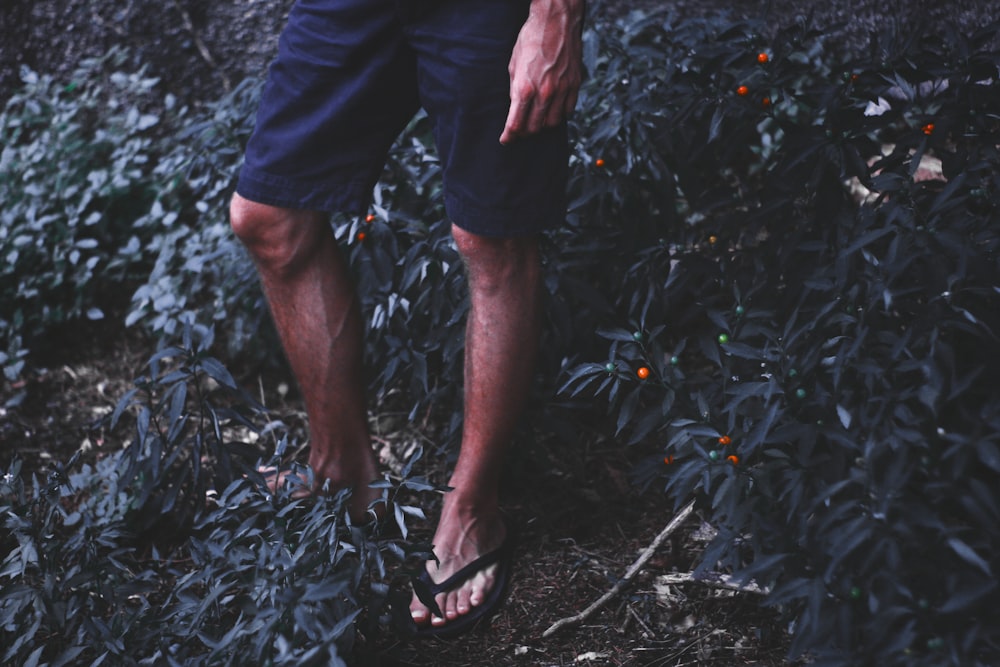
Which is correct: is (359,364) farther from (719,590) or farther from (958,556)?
(958,556)

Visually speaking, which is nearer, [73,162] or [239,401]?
[239,401]

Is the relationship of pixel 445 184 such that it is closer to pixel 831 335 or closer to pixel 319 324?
pixel 319 324

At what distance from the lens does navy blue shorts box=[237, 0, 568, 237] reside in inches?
64.9

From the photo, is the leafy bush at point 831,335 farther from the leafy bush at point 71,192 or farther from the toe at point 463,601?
the leafy bush at point 71,192

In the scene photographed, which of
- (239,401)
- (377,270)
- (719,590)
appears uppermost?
(377,270)

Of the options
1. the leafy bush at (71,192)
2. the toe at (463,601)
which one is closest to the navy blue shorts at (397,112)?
the toe at (463,601)

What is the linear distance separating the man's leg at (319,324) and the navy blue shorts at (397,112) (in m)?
0.08

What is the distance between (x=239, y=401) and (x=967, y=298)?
83.3 inches

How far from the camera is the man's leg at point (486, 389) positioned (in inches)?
71.4

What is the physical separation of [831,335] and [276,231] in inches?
43.7

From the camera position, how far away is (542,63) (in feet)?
5.17

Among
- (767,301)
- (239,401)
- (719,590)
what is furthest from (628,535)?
(239,401)

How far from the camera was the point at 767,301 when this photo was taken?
2031 mm

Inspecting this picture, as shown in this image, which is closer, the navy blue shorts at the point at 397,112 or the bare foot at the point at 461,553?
the navy blue shorts at the point at 397,112
